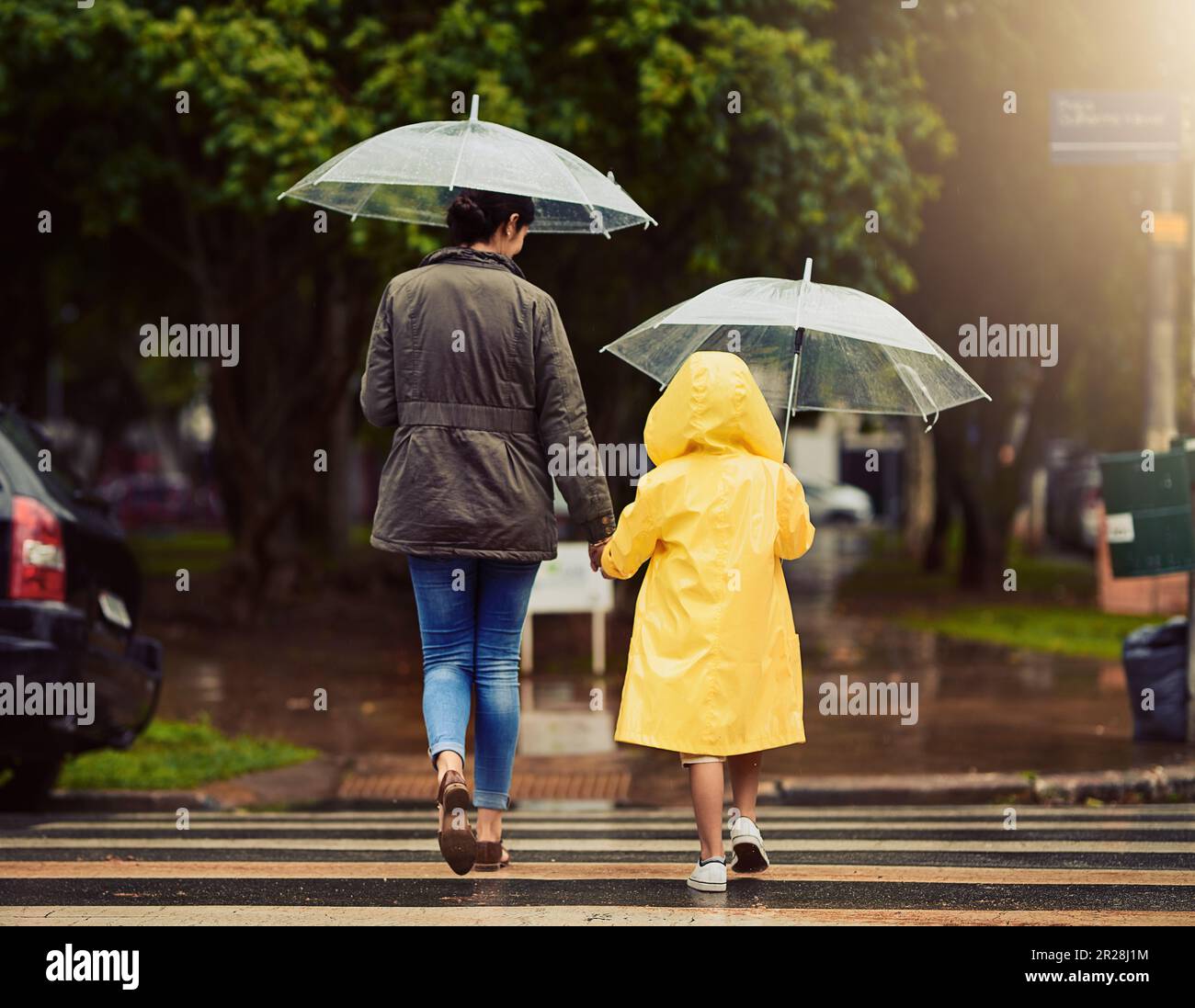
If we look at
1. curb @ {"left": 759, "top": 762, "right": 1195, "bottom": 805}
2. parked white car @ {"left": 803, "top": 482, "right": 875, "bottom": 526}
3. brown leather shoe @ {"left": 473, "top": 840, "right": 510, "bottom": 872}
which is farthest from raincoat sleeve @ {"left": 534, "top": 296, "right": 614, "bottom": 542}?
parked white car @ {"left": 803, "top": 482, "right": 875, "bottom": 526}

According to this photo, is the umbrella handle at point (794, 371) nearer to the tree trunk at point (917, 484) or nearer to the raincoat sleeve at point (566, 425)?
the raincoat sleeve at point (566, 425)

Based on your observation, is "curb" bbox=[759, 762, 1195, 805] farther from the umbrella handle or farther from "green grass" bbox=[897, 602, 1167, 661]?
"green grass" bbox=[897, 602, 1167, 661]

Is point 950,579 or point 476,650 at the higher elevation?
point 476,650

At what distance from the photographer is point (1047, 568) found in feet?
98.3

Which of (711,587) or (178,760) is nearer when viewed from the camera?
(711,587)

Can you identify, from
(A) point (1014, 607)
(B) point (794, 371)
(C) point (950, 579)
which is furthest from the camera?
(C) point (950, 579)

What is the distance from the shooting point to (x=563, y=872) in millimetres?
5422

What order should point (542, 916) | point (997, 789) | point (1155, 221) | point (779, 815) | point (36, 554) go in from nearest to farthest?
point (542, 916)
point (36, 554)
point (779, 815)
point (997, 789)
point (1155, 221)

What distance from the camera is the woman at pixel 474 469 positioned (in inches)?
204

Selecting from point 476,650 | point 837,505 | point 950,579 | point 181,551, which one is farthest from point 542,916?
point 837,505

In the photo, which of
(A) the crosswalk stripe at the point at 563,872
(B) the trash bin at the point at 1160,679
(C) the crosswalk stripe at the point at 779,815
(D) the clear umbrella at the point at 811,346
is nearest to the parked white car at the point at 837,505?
(B) the trash bin at the point at 1160,679

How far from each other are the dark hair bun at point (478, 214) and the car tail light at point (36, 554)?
2.59m

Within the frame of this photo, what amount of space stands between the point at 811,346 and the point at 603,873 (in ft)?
6.31

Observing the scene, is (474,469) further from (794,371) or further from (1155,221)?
(1155,221)
